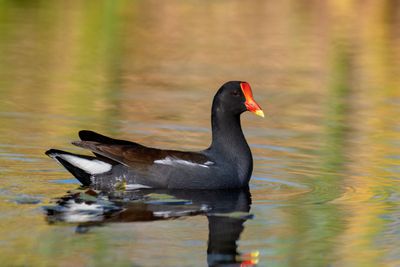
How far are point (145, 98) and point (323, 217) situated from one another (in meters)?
5.66

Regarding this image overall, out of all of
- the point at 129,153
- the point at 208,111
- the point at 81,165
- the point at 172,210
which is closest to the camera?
the point at 172,210

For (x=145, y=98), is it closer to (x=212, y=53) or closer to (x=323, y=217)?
(x=212, y=53)

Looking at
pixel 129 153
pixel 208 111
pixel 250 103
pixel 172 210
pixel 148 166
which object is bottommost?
pixel 172 210

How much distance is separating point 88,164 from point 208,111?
392 cm

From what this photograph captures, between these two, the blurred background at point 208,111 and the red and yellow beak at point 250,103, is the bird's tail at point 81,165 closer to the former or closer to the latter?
the blurred background at point 208,111

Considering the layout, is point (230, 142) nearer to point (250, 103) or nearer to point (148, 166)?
point (250, 103)

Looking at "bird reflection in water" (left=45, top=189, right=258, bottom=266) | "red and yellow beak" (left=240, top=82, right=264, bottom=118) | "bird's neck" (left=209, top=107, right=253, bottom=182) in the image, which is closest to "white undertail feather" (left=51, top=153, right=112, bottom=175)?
"bird reflection in water" (left=45, top=189, right=258, bottom=266)

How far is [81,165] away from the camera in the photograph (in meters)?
8.80

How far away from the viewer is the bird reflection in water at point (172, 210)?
710cm

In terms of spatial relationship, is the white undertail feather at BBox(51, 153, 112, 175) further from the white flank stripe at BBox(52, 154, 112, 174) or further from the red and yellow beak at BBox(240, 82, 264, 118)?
the red and yellow beak at BBox(240, 82, 264, 118)

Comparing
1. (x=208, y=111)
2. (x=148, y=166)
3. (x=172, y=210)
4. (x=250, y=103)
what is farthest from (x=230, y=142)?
(x=208, y=111)

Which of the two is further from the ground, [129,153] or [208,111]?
[208,111]

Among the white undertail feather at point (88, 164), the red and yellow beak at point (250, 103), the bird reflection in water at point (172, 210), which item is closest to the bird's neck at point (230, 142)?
the red and yellow beak at point (250, 103)

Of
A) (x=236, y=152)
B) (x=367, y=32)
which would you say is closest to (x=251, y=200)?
(x=236, y=152)
